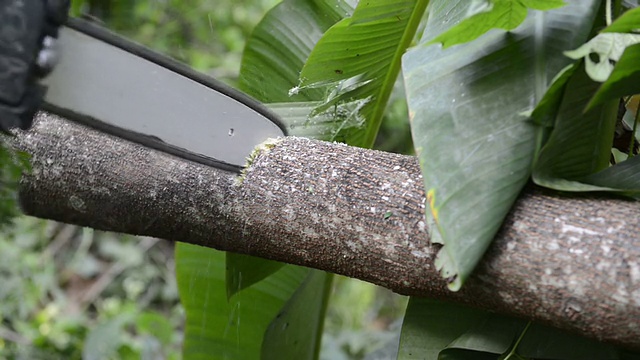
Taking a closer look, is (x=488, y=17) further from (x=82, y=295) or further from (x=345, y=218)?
(x=82, y=295)

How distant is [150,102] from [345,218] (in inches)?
9.3

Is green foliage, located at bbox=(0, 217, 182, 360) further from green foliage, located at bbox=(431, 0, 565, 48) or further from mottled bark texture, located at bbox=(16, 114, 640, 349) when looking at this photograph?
green foliage, located at bbox=(431, 0, 565, 48)

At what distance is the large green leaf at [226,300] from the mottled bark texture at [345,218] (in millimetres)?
255

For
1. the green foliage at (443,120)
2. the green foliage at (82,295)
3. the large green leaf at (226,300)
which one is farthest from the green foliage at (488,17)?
the green foliage at (82,295)

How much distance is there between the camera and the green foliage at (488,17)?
69 centimetres

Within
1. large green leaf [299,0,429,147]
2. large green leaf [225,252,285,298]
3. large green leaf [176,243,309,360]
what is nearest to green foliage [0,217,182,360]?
large green leaf [176,243,309,360]

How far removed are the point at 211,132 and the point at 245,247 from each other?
14cm

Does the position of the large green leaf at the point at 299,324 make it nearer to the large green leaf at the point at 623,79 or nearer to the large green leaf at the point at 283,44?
the large green leaf at the point at 283,44

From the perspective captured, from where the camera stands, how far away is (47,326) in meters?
2.39

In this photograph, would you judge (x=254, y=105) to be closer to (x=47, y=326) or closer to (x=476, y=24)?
(x=476, y=24)

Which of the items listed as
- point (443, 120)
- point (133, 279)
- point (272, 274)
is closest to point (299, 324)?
point (272, 274)

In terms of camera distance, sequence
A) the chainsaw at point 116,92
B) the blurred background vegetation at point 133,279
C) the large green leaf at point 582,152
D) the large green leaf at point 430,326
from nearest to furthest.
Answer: the chainsaw at point 116,92 → the large green leaf at point 582,152 → the large green leaf at point 430,326 → the blurred background vegetation at point 133,279

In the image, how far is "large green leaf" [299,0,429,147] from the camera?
968 mm

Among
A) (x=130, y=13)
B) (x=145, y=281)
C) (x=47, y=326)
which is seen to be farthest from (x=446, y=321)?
(x=145, y=281)
